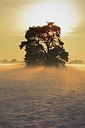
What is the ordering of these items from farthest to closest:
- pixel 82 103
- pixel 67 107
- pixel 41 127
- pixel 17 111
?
pixel 82 103 < pixel 67 107 < pixel 17 111 < pixel 41 127

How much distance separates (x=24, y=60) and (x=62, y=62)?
811cm

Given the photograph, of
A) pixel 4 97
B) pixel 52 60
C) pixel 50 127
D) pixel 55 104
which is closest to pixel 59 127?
pixel 50 127

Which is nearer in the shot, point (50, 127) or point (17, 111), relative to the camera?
point (50, 127)

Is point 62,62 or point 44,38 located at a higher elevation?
point 44,38

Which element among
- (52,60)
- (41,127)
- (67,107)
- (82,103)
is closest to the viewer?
(41,127)

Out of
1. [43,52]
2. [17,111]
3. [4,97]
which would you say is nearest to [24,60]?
[43,52]

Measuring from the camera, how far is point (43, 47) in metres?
79.4

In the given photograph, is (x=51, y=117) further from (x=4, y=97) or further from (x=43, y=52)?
(x=43, y=52)

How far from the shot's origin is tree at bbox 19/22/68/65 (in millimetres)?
77938

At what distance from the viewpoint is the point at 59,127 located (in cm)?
1484

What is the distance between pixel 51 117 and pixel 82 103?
4.46m

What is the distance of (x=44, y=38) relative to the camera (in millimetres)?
80438

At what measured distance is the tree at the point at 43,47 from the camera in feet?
256

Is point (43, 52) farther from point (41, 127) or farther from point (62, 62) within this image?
point (41, 127)
